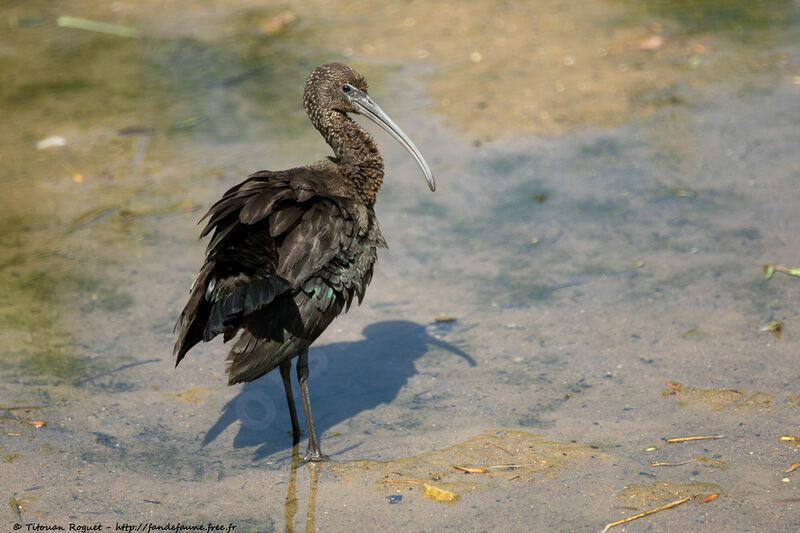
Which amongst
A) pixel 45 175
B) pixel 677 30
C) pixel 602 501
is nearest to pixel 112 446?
pixel 602 501

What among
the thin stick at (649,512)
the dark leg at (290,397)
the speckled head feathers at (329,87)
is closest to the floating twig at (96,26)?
the speckled head feathers at (329,87)

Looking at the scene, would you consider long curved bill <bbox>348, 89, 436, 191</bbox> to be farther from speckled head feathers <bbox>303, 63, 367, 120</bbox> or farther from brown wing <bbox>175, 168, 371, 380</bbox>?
brown wing <bbox>175, 168, 371, 380</bbox>

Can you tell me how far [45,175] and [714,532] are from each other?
19.8 ft

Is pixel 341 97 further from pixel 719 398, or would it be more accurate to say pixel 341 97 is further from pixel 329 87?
pixel 719 398

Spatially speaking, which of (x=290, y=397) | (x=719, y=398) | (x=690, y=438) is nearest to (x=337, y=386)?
(x=290, y=397)

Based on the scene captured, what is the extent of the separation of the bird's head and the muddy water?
125cm

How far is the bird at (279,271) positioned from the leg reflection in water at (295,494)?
7cm

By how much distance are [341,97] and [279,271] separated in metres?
1.28

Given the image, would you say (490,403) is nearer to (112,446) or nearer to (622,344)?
(622,344)

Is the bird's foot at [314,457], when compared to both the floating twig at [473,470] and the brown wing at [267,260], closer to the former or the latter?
the brown wing at [267,260]

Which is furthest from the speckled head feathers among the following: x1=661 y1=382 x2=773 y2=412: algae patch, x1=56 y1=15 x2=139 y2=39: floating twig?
x1=56 y1=15 x2=139 y2=39: floating twig

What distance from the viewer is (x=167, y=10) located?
34.5ft

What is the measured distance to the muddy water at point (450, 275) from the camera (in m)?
4.29

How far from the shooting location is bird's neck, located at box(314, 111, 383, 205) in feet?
16.4
